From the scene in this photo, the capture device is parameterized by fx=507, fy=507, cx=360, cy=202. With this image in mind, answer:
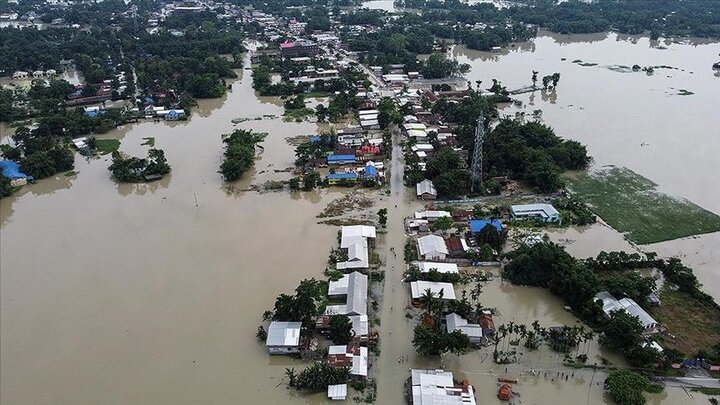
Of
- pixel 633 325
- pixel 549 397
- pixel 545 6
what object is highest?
pixel 545 6

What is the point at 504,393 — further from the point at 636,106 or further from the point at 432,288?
the point at 636,106

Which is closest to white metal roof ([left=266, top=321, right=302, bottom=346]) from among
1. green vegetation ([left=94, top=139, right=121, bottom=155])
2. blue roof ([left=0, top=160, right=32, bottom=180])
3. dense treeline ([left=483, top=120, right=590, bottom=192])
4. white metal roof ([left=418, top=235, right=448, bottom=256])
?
white metal roof ([left=418, top=235, right=448, bottom=256])

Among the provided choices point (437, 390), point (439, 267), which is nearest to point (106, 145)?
point (439, 267)

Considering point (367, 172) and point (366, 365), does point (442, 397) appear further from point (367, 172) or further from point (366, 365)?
point (367, 172)

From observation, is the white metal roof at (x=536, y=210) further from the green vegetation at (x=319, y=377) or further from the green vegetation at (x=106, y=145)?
the green vegetation at (x=106, y=145)

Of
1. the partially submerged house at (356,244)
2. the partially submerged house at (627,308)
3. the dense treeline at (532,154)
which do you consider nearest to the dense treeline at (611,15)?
the dense treeline at (532,154)

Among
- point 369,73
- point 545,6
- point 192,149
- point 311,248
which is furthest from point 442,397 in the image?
point 545,6

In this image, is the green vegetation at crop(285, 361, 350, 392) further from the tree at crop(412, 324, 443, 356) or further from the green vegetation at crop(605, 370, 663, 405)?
the green vegetation at crop(605, 370, 663, 405)
